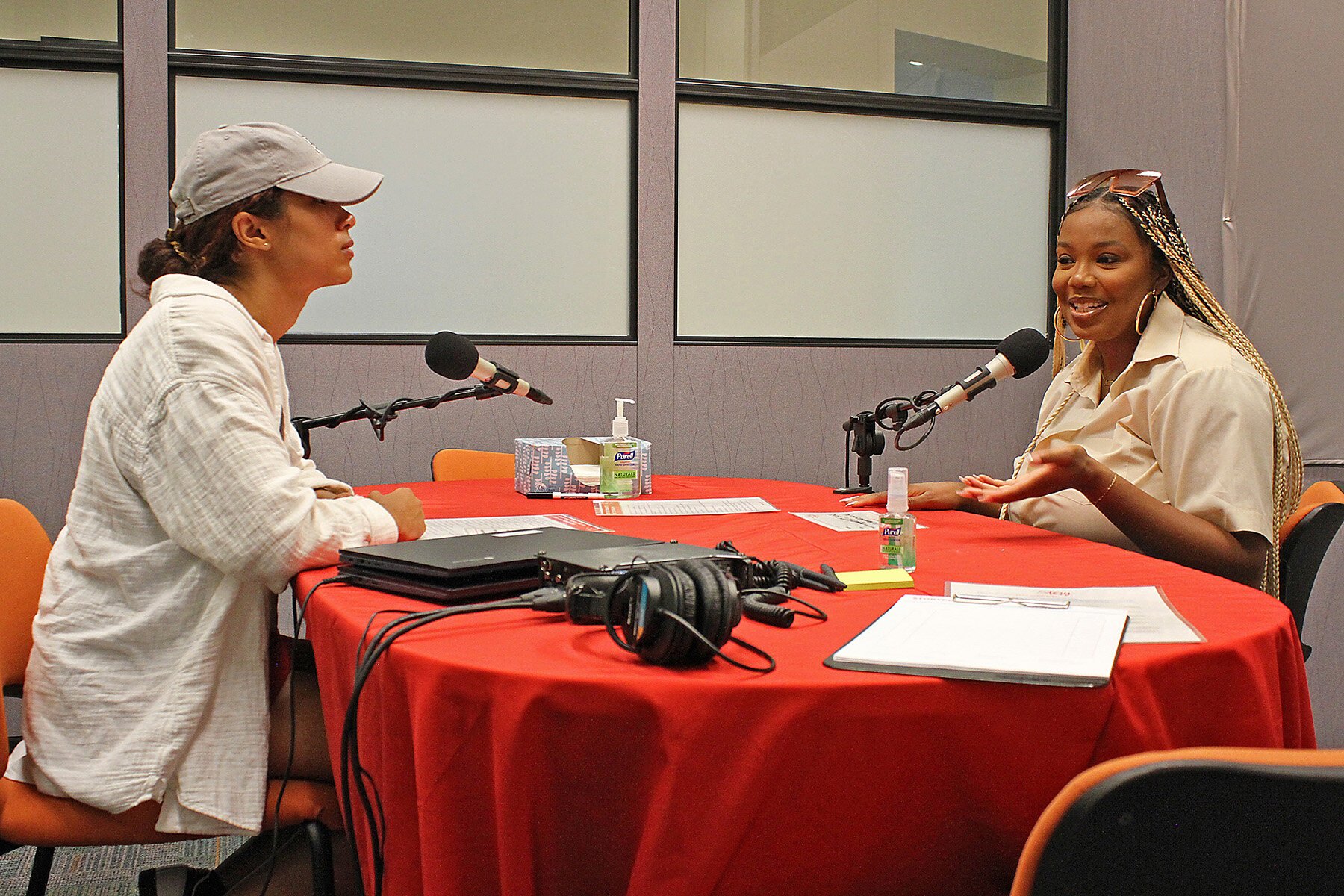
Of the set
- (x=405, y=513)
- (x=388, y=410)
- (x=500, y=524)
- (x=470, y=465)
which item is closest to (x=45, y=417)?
(x=470, y=465)

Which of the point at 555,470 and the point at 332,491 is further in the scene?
the point at 555,470

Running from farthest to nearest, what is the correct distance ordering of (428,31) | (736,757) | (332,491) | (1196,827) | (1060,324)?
(428,31) < (1060,324) < (332,491) < (736,757) < (1196,827)

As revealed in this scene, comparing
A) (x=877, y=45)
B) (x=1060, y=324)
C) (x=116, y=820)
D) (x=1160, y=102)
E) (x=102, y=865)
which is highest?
(x=877, y=45)

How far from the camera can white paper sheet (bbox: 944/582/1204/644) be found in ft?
3.69

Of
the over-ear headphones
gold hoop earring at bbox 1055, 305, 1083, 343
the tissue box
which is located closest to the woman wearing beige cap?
the over-ear headphones

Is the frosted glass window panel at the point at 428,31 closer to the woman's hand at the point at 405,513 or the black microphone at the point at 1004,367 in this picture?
the black microphone at the point at 1004,367

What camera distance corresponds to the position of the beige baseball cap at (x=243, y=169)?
1.77 metres

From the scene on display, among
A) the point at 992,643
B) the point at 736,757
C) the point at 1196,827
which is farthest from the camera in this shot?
the point at 992,643

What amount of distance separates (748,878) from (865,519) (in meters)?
1.26

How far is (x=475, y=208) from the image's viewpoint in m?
3.85

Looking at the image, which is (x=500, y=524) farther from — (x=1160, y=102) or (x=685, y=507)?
(x=1160, y=102)

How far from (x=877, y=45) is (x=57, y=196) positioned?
3.05 meters

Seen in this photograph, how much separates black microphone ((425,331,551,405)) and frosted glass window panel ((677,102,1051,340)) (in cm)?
144

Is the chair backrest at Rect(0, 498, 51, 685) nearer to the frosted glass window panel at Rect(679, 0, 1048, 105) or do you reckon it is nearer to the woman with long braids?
the woman with long braids
